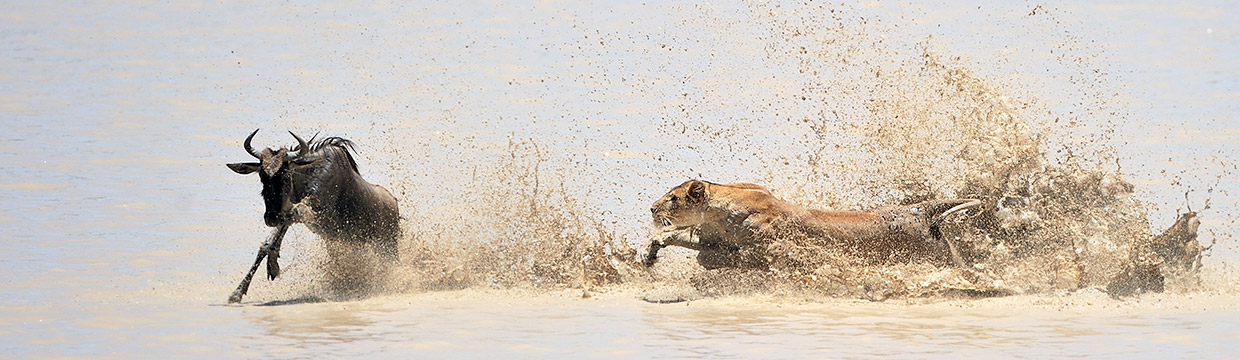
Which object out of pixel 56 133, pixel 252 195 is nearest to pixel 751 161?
pixel 252 195

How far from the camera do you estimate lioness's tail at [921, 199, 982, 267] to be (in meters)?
12.0

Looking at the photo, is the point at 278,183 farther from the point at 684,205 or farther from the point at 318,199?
the point at 684,205

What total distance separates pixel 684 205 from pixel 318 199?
8.91ft

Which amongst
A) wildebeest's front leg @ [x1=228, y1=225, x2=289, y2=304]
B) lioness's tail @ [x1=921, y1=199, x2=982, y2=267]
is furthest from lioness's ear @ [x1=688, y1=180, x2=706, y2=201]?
wildebeest's front leg @ [x1=228, y1=225, x2=289, y2=304]

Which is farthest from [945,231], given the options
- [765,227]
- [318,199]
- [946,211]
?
[318,199]

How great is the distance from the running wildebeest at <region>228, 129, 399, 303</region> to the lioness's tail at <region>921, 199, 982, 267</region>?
414 centimetres

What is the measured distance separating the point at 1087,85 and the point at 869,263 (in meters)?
10.7

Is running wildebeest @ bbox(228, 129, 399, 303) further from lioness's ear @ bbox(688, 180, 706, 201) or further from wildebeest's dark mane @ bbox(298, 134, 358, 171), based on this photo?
lioness's ear @ bbox(688, 180, 706, 201)

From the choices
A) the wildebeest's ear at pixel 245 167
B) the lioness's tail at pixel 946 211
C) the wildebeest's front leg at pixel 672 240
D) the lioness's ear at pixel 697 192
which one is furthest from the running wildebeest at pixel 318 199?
the lioness's tail at pixel 946 211

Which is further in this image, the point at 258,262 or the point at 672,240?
the point at 258,262

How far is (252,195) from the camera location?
17.6 meters

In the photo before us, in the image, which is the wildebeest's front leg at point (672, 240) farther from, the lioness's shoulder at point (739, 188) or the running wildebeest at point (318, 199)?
the running wildebeest at point (318, 199)

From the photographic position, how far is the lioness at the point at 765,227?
11.8m

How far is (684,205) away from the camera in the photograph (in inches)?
470
